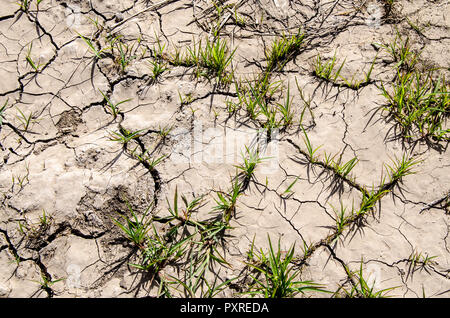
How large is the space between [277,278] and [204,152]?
0.83 meters

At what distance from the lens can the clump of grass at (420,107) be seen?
82.7 inches

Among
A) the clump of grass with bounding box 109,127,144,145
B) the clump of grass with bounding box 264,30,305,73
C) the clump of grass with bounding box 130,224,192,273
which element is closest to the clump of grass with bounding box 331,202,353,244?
the clump of grass with bounding box 130,224,192,273

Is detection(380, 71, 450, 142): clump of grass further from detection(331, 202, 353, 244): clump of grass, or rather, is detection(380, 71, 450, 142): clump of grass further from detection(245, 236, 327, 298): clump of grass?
detection(245, 236, 327, 298): clump of grass

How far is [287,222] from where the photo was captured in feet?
6.23

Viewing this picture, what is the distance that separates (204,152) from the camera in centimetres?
207

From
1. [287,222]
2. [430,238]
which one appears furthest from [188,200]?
[430,238]

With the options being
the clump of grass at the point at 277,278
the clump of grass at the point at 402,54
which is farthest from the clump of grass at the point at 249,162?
the clump of grass at the point at 402,54

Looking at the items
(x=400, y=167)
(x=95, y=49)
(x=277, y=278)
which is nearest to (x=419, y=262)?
(x=400, y=167)

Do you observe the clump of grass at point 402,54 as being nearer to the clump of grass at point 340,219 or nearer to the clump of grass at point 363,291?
the clump of grass at point 340,219

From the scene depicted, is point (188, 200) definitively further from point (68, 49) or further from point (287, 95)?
point (68, 49)

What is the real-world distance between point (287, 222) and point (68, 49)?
74.1 inches

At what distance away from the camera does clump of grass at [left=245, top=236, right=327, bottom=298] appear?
168 centimetres

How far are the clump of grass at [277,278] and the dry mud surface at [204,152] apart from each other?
31 mm
